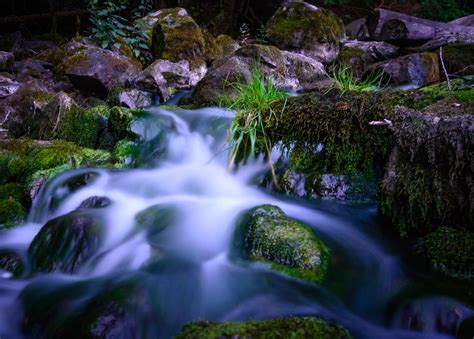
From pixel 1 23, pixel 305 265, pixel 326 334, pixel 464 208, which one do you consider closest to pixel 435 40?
pixel 464 208

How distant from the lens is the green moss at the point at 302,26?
372 inches

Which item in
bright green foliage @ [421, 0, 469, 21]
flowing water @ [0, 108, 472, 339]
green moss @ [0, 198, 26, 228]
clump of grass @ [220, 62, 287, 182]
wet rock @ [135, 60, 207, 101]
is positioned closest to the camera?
flowing water @ [0, 108, 472, 339]

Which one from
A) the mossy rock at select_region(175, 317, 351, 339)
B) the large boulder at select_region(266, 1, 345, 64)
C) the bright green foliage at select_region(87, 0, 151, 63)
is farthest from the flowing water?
the large boulder at select_region(266, 1, 345, 64)

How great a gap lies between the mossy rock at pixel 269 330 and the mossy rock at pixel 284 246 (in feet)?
1.88

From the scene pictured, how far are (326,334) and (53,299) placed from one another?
5.38 feet

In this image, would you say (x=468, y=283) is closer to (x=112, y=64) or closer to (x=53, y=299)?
(x=53, y=299)

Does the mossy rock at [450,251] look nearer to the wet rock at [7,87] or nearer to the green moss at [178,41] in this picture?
the green moss at [178,41]

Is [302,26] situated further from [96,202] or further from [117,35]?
[96,202]

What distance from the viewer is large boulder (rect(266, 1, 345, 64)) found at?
9328 millimetres

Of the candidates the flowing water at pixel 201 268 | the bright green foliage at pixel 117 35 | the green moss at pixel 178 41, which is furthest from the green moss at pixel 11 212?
the bright green foliage at pixel 117 35

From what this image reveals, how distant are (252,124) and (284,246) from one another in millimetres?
1524

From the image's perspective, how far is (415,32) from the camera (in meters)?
8.77

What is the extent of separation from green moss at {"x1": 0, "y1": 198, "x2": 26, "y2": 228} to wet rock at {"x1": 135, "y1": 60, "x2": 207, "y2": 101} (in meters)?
3.60

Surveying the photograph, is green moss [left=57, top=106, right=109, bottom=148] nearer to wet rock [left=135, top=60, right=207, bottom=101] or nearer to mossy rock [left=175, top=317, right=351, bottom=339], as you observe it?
wet rock [left=135, top=60, right=207, bottom=101]
